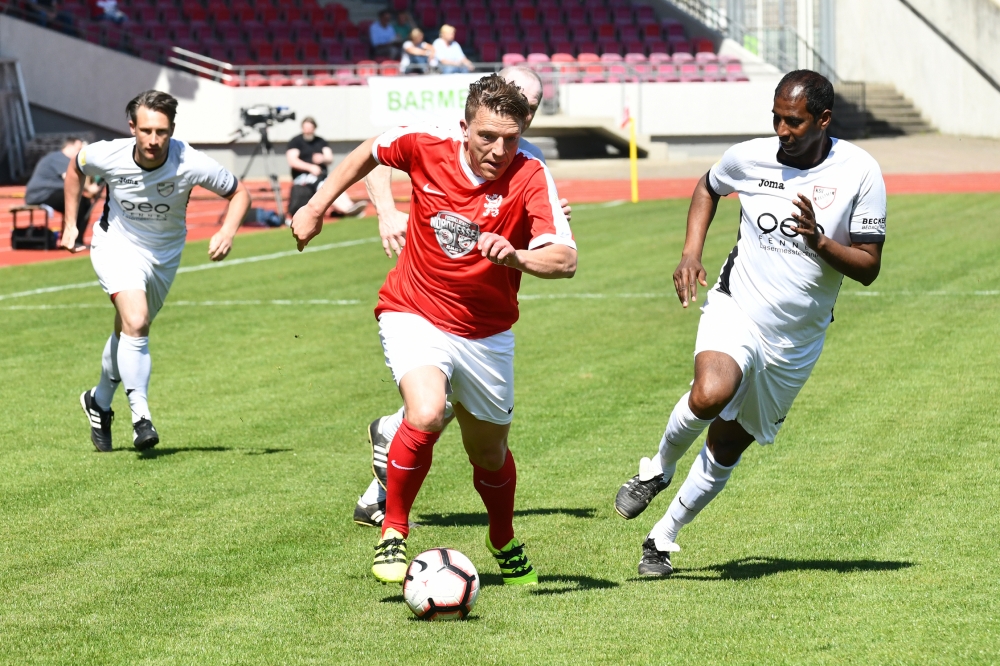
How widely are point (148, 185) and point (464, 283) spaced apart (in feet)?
12.4

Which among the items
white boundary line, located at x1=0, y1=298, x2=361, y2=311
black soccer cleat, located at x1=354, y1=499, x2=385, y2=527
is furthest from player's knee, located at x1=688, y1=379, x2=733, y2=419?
white boundary line, located at x1=0, y1=298, x2=361, y2=311

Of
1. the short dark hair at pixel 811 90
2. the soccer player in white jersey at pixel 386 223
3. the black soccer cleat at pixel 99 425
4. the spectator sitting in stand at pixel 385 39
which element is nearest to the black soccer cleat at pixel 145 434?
the black soccer cleat at pixel 99 425

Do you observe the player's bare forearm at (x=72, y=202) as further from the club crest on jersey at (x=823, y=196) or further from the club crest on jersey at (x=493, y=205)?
the club crest on jersey at (x=823, y=196)

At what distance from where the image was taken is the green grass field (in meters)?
4.98

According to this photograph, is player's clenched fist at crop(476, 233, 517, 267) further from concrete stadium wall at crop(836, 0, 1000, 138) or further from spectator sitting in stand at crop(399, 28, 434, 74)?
concrete stadium wall at crop(836, 0, 1000, 138)

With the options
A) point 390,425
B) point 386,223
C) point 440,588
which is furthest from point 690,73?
point 440,588

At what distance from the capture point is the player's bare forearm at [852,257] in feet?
18.2

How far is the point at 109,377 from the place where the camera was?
8.77 meters

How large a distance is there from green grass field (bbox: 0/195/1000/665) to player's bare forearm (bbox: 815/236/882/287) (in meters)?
1.27

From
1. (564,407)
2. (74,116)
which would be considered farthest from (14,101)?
(564,407)

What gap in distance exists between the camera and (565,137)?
3691 centimetres

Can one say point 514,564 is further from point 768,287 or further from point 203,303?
point 203,303

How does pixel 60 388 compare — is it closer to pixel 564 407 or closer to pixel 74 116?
pixel 564 407

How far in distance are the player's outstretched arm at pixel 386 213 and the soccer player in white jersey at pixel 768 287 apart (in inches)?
49.2
